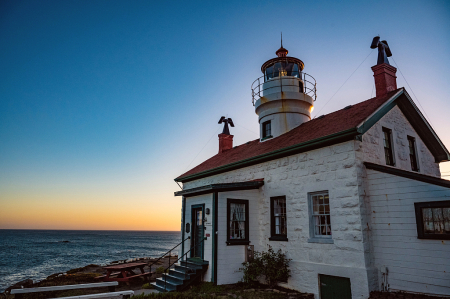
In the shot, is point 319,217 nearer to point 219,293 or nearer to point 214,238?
point 214,238

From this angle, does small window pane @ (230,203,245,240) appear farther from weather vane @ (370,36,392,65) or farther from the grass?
weather vane @ (370,36,392,65)

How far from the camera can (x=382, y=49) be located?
12.2 meters

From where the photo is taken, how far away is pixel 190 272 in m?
11.8

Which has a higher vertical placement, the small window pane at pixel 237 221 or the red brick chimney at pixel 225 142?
the red brick chimney at pixel 225 142

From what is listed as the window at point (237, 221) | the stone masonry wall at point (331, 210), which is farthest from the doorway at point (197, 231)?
the stone masonry wall at point (331, 210)

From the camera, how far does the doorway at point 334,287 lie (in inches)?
351

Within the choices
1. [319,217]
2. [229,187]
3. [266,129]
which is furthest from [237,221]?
[266,129]

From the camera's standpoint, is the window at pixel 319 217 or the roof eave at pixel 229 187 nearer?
the window at pixel 319 217

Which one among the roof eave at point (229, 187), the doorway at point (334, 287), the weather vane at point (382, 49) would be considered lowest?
the doorway at point (334, 287)

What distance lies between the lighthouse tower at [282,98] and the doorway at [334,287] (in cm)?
795

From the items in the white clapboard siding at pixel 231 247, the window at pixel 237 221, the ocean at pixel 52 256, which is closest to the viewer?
the white clapboard siding at pixel 231 247

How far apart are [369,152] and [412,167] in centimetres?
365

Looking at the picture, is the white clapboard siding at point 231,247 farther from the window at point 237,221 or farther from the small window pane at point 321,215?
the small window pane at point 321,215

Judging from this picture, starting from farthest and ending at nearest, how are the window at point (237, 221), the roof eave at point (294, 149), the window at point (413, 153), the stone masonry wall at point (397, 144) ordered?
the window at point (237, 221) < the window at point (413, 153) < the stone masonry wall at point (397, 144) < the roof eave at point (294, 149)
